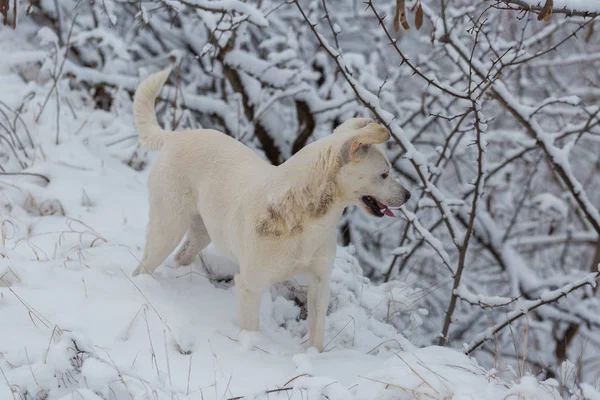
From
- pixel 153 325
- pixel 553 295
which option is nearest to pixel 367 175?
pixel 153 325

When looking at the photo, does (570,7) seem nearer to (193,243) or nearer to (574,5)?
(574,5)

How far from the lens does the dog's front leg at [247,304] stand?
296cm

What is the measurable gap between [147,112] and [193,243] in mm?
872

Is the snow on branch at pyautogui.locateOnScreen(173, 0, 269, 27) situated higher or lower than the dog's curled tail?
higher

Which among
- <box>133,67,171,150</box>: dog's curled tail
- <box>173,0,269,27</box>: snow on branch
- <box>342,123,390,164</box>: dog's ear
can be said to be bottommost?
<box>133,67,171,150</box>: dog's curled tail

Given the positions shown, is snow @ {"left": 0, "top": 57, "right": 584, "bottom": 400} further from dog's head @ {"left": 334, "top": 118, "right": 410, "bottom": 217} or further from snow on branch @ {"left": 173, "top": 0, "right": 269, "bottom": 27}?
snow on branch @ {"left": 173, "top": 0, "right": 269, "bottom": 27}

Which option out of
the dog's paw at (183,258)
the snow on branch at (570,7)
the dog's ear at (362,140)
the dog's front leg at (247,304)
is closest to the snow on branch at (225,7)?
the dog's paw at (183,258)

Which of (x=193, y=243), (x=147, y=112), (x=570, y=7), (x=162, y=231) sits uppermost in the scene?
(x=570, y=7)

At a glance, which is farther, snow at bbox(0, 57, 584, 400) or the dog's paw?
the dog's paw

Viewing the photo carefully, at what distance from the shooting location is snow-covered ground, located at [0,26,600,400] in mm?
2223

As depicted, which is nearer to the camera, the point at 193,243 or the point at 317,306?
the point at 317,306

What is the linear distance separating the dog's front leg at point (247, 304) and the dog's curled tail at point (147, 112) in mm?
1148

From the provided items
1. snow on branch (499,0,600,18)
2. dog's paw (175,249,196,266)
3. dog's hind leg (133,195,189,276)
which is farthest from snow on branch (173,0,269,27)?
snow on branch (499,0,600,18)

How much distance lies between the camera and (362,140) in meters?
2.56
